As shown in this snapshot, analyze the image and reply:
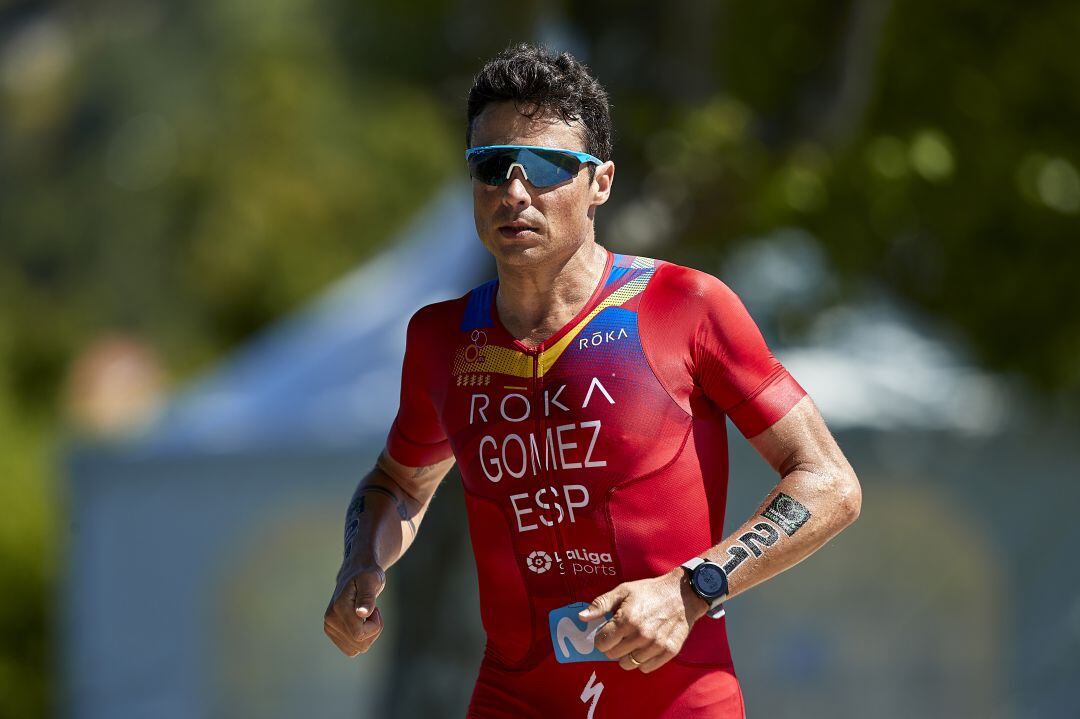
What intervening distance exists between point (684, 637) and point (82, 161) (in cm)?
4318

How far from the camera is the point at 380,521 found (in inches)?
132

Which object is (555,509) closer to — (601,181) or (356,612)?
(356,612)

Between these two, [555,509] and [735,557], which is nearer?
[735,557]

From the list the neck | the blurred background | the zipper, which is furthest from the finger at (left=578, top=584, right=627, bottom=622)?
the blurred background

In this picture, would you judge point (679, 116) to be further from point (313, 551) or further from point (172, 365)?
point (172, 365)

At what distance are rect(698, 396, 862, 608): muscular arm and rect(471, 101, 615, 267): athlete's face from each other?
566 mm

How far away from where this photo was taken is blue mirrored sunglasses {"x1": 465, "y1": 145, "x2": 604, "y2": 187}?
118 inches

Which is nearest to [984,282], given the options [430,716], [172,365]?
[430,716]

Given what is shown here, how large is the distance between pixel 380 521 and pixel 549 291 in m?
0.65

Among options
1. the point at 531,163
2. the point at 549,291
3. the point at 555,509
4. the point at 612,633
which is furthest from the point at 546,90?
the point at 612,633

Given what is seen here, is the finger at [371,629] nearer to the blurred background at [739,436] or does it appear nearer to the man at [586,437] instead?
the man at [586,437]

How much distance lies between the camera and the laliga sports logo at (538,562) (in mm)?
3051

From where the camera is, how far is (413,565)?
785 cm

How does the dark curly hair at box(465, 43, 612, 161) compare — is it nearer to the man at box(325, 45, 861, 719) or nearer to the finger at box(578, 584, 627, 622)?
the man at box(325, 45, 861, 719)
